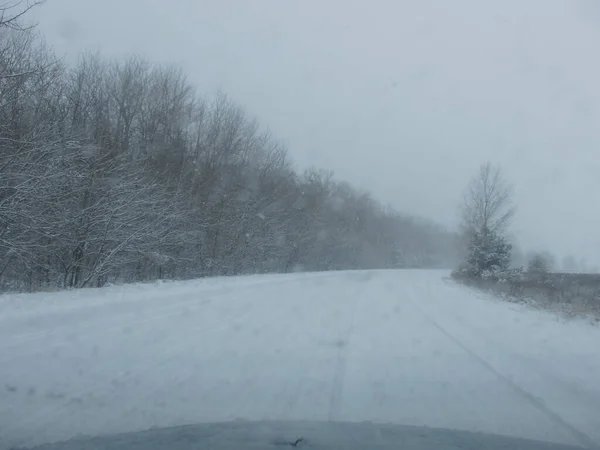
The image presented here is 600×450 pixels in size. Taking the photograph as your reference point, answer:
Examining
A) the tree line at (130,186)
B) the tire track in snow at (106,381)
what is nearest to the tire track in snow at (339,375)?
the tire track in snow at (106,381)

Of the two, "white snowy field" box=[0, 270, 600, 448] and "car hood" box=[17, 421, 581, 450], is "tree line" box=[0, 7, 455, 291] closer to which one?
"white snowy field" box=[0, 270, 600, 448]

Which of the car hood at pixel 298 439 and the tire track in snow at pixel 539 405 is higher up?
the tire track in snow at pixel 539 405

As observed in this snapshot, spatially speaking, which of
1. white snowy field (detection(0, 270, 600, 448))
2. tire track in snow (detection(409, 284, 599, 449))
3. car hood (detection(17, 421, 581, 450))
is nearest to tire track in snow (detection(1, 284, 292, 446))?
white snowy field (detection(0, 270, 600, 448))

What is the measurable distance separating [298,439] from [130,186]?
2300 cm

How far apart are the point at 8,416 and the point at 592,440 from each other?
222 inches

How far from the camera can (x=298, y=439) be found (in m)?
5.71

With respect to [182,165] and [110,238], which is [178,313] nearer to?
[110,238]

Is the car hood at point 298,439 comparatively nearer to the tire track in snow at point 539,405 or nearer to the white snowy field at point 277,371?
the white snowy field at point 277,371

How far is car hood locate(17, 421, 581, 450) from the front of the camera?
5416mm

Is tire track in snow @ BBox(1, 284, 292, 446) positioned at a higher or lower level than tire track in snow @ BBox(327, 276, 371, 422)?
lower

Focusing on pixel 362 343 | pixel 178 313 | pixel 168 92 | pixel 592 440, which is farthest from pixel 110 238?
pixel 592 440

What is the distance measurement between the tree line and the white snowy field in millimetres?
5293

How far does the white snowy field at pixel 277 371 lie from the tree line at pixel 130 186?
5.29 metres

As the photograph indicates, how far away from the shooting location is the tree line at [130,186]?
67.4 ft
